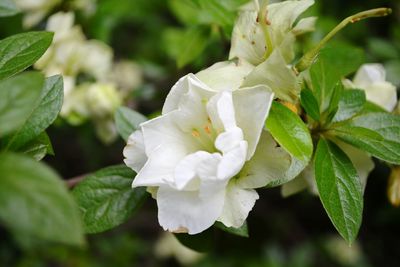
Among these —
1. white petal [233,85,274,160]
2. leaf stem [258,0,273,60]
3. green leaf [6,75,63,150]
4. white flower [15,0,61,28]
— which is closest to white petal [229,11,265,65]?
leaf stem [258,0,273,60]

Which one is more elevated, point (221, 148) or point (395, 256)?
point (221, 148)

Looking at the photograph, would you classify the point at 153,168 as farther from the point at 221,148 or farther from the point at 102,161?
the point at 102,161

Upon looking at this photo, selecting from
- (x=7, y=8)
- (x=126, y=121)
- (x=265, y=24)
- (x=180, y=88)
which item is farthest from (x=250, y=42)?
(x=7, y=8)

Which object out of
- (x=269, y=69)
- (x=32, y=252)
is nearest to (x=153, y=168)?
(x=269, y=69)

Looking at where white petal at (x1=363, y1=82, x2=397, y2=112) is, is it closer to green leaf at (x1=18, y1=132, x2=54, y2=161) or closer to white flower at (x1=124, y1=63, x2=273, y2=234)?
white flower at (x1=124, y1=63, x2=273, y2=234)

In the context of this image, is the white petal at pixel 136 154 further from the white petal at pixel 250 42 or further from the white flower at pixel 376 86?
the white flower at pixel 376 86

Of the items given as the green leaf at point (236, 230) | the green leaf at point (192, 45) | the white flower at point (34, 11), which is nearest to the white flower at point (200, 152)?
the green leaf at point (236, 230)
